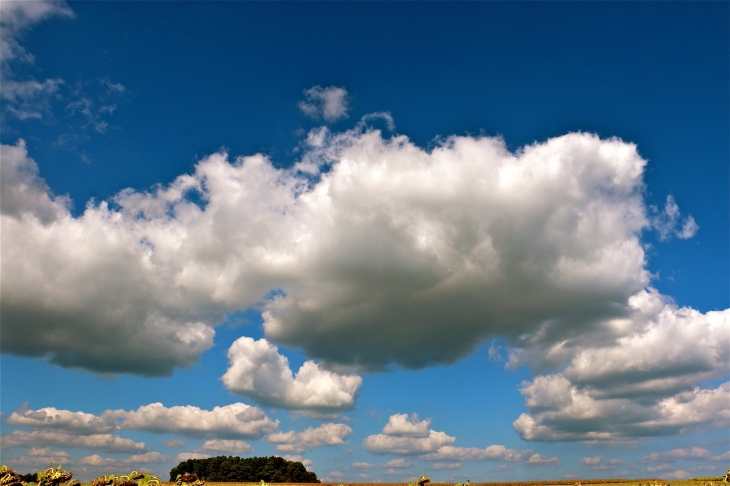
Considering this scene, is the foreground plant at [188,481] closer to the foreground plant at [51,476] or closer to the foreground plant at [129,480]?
the foreground plant at [129,480]

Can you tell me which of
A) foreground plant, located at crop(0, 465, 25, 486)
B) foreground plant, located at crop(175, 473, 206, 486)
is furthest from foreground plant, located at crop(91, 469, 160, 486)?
foreground plant, located at crop(0, 465, 25, 486)

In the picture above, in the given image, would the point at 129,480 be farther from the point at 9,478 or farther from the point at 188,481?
the point at 9,478

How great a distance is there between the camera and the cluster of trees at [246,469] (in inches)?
6152

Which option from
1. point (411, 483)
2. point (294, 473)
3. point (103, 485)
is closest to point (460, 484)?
point (411, 483)

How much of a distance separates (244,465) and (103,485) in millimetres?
155794

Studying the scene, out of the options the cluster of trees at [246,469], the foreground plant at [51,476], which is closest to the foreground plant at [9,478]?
the foreground plant at [51,476]

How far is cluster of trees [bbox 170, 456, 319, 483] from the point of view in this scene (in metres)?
156

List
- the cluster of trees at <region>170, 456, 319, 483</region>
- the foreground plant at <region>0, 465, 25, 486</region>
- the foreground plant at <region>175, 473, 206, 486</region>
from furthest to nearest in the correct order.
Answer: the cluster of trees at <region>170, 456, 319, 483</region> < the foreground plant at <region>175, 473, 206, 486</region> < the foreground plant at <region>0, 465, 25, 486</region>

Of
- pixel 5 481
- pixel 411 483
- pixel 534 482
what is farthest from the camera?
pixel 534 482

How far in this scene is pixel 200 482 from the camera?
78.2 ft

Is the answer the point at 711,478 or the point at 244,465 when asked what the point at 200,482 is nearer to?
the point at 711,478

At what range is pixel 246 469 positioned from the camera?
162 metres

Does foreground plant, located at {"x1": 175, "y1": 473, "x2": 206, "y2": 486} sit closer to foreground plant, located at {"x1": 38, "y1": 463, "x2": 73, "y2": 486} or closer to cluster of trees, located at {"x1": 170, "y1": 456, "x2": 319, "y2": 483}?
foreground plant, located at {"x1": 38, "y1": 463, "x2": 73, "y2": 486}

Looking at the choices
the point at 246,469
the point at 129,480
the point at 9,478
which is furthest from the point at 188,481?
the point at 246,469
